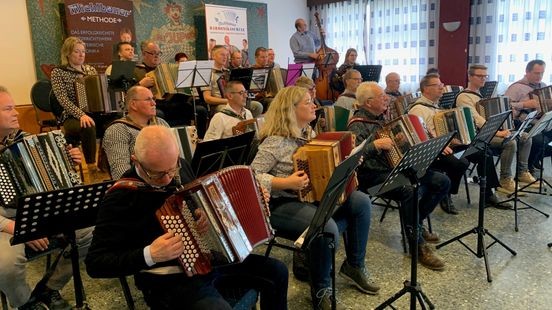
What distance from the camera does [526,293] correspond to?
2512 mm

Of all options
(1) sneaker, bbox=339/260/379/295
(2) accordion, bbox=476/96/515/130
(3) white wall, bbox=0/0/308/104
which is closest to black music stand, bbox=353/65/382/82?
(2) accordion, bbox=476/96/515/130

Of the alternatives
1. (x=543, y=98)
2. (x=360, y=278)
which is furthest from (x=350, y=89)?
(x=360, y=278)

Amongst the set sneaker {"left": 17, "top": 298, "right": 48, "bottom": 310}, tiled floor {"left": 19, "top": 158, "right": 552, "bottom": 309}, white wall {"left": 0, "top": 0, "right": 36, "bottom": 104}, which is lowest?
tiled floor {"left": 19, "top": 158, "right": 552, "bottom": 309}

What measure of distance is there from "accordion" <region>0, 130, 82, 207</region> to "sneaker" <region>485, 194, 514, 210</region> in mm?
3490

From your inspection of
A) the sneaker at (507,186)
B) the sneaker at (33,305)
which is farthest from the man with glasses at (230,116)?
the sneaker at (507,186)

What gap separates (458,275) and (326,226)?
3.46 feet

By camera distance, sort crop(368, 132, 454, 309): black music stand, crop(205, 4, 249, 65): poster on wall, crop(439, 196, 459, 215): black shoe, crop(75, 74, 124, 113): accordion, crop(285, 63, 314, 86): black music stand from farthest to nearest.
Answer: crop(205, 4, 249, 65): poster on wall
crop(285, 63, 314, 86): black music stand
crop(75, 74, 124, 113): accordion
crop(439, 196, 459, 215): black shoe
crop(368, 132, 454, 309): black music stand

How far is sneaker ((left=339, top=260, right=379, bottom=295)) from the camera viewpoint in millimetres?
2562

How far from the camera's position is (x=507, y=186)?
14.4 ft

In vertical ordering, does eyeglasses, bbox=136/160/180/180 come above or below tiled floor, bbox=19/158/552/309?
above

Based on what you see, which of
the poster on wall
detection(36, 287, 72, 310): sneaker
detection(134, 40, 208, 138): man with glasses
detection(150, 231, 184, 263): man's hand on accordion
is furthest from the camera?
the poster on wall

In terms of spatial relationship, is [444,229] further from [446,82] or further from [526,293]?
[446,82]

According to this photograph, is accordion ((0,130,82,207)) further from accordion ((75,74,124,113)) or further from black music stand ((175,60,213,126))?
black music stand ((175,60,213,126))

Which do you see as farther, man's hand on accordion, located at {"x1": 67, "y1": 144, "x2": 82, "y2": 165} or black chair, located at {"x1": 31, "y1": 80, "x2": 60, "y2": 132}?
black chair, located at {"x1": 31, "y1": 80, "x2": 60, "y2": 132}
